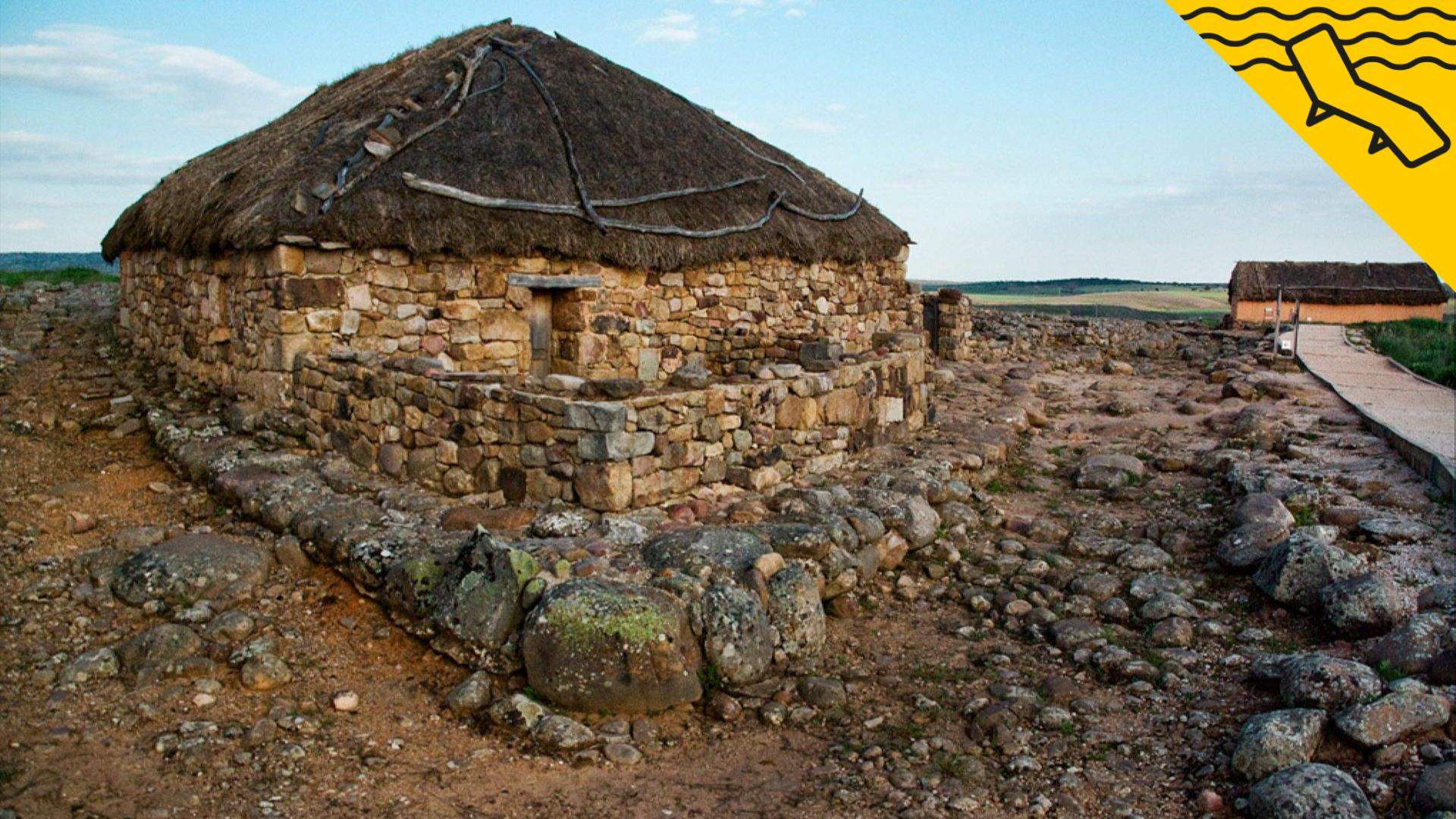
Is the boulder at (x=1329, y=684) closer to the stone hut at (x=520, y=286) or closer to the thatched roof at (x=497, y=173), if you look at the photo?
the stone hut at (x=520, y=286)

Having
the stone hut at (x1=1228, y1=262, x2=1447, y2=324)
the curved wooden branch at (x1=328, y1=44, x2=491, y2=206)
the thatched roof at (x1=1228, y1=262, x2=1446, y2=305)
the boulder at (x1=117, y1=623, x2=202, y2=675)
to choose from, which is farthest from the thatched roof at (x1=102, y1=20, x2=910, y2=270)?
the thatched roof at (x1=1228, y1=262, x2=1446, y2=305)

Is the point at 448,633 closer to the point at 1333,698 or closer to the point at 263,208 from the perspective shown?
the point at 1333,698

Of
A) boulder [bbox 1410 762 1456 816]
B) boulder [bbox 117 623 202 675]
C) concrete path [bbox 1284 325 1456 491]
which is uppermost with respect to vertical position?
concrete path [bbox 1284 325 1456 491]

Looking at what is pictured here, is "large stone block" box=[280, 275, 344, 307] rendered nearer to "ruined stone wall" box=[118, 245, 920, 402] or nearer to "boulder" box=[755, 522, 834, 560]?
"ruined stone wall" box=[118, 245, 920, 402]

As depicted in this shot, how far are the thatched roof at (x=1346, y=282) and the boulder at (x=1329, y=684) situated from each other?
25.0m

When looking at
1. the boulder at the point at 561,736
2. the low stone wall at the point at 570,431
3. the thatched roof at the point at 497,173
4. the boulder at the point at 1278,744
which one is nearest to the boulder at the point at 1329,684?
the boulder at the point at 1278,744

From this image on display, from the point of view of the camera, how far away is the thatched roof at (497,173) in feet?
28.6

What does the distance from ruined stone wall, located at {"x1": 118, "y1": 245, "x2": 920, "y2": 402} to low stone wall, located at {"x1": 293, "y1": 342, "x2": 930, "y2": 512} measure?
58cm

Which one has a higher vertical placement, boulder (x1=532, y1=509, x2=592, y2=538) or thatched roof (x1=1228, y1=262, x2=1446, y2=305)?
thatched roof (x1=1228, y1=262, x2=1446, y2=305)

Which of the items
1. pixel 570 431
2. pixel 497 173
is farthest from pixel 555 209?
pixel 570 431

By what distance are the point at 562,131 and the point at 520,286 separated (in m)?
2.10

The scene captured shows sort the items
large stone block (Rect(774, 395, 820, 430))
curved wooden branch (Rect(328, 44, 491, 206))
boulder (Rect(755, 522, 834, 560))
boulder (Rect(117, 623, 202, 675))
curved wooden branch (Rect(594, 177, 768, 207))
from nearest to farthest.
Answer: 1. boulder (Rect(117, 623, 202, 675))
2. boulder (Rect(755, 522, 834, 560))
3. large stone block (Rect(774, 395, 820, 430))
4. curved wooden branch (Rect(328, 44, 491, 206))
5. curved wooden branch (Rect(594, 177, 768, 207))

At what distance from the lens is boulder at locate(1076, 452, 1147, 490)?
8.91 m

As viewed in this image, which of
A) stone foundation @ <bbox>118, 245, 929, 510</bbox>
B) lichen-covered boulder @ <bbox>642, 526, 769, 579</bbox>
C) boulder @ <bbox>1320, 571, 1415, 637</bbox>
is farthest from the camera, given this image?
stone foundation @ <bbox>118, 245, 929, 510</bbox>
